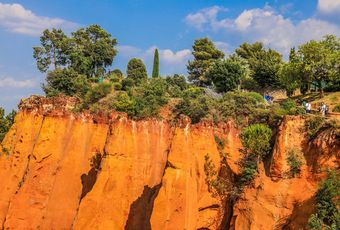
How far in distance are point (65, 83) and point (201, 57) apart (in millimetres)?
19927

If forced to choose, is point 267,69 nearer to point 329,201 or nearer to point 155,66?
point 155,66

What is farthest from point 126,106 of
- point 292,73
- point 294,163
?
point 294,163

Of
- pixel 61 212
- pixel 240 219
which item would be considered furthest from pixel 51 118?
pixel 240 219

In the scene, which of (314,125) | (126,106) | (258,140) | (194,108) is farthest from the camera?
(126,106)

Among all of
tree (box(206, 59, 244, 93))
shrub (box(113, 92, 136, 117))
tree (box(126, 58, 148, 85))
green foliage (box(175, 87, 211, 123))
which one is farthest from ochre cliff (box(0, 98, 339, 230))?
tree (box(126, 58, 148, 85))

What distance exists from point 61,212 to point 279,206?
11439 mm

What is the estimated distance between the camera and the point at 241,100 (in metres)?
28.3

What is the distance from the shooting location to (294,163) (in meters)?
19.5

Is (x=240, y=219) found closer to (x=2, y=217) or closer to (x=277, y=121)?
(x=277, y=121)

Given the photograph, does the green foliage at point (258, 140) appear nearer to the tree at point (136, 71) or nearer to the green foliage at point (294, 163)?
the green foliage at point (294, 163)

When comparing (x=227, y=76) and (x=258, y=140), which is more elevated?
(x=227, y=76)

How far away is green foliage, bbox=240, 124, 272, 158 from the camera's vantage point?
67.8 ft

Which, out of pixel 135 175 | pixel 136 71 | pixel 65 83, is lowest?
pixel 135 175

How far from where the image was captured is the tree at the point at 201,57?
5387cm
